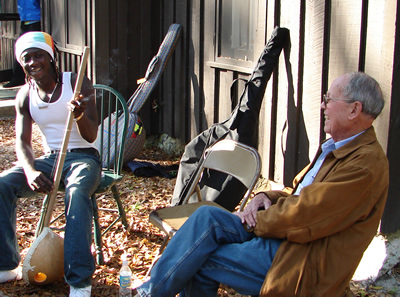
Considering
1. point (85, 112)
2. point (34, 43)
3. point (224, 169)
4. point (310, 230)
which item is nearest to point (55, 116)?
point (85, 112)

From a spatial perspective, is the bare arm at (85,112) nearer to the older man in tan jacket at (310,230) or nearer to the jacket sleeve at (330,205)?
the older man in tan jacket at (310,230)

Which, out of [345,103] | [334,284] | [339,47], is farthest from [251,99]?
[334,284]

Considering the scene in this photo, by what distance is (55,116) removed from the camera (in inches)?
150

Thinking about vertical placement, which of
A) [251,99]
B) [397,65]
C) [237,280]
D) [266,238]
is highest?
[397,65]

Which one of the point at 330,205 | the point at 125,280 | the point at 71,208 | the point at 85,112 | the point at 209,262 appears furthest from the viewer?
the point at 85,112

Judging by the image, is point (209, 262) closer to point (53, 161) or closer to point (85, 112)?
point (85, 112)

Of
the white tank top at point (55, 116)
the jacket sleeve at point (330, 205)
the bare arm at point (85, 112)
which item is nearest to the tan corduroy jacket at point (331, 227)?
the jacket sleeve at point (330, 205)

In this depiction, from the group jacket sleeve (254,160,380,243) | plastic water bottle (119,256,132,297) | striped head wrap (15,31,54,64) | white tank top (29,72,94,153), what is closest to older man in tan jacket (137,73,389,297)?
jacket sleeve (254,160,380,243)

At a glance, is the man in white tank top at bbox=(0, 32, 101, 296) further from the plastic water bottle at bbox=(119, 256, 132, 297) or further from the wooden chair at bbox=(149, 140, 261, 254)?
the wooden chair at bbox=(149, 140, 261, 254)

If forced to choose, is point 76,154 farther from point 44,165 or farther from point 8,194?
point 8,194

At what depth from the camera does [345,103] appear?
264 cm

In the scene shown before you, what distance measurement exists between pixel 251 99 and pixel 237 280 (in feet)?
7.42

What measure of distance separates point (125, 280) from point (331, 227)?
1.35 metres

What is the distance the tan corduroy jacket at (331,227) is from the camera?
8.03ft
